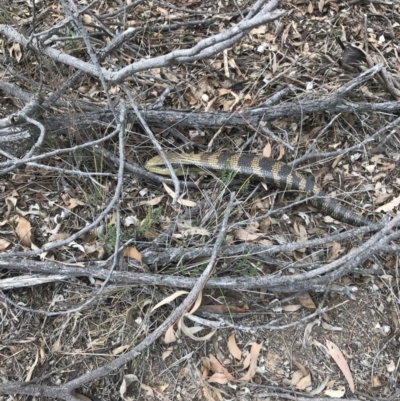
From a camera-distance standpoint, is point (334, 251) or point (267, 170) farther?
point (267, 170)

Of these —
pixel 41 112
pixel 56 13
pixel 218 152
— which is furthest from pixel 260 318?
pixel 56 13

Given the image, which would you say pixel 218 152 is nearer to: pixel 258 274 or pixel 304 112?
pixel 304 112

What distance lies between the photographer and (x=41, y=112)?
3.24 m

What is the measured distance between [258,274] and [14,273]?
1.81m

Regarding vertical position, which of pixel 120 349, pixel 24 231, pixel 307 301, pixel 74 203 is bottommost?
pixel 120 349

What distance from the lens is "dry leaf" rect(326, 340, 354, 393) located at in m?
2.91

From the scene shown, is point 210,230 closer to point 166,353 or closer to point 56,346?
point 166,353

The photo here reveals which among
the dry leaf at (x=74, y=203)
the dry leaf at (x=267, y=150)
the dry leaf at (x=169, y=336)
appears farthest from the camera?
the dry leaf at (x=267, y=150)

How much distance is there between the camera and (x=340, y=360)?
2.96 metres

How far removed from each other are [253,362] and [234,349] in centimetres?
16

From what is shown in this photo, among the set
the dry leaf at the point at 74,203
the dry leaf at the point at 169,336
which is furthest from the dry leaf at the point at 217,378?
the dry leaf at the point at 74,203

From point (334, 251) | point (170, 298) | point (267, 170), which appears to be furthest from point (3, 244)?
point (334, 251)

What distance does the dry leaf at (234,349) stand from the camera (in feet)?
9.78

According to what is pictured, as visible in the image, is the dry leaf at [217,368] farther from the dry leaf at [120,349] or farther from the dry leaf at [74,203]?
the dry leaf at [74,203]
